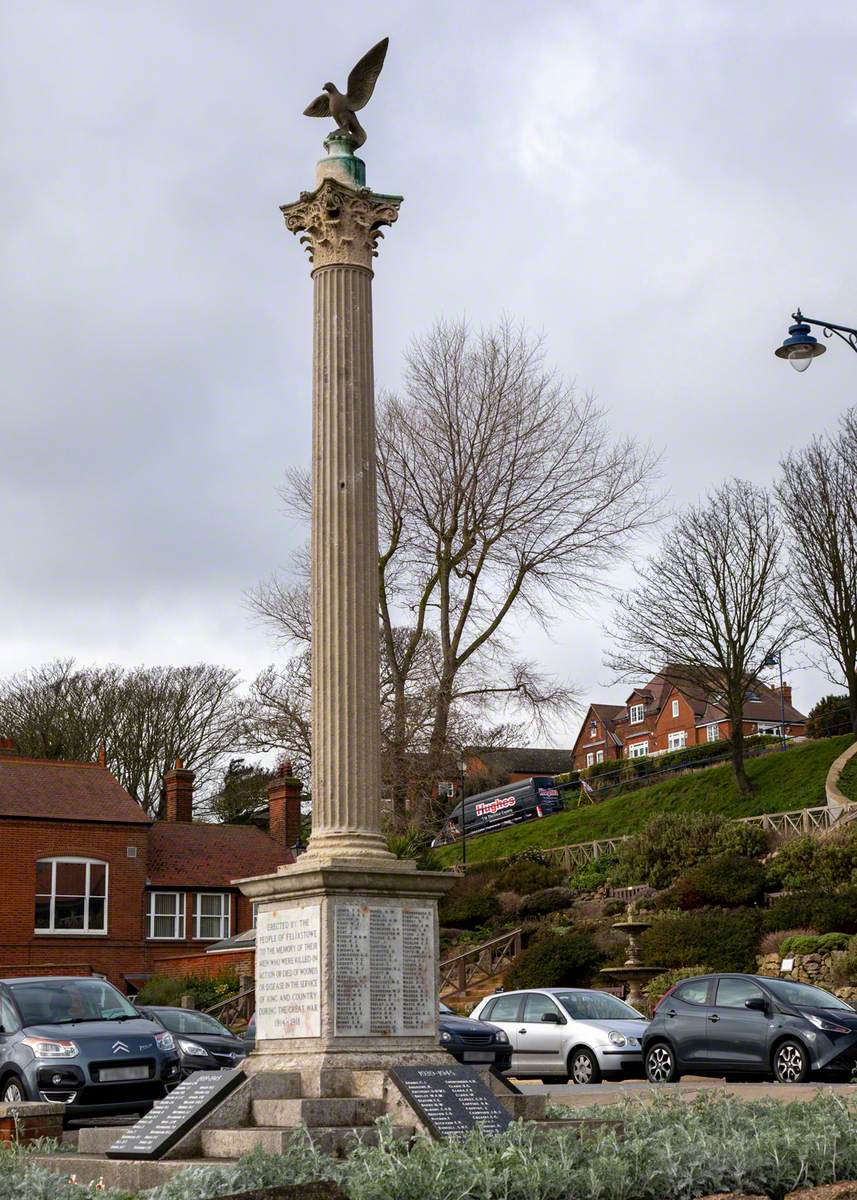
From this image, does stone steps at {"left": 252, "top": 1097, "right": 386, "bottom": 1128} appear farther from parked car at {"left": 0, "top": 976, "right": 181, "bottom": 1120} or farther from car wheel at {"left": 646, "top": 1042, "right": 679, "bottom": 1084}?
car wheel at {"left": 646, "top": 1042, "right": 679, "bottom": 1084}

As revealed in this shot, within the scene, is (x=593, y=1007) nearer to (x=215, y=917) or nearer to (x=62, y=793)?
(x=62, y=793)

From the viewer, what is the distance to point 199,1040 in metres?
18.7

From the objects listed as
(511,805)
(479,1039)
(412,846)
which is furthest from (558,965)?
(511,805)

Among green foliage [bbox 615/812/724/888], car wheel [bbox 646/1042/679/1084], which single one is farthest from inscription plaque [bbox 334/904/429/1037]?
green foliage [bbox 615/812/724/888]

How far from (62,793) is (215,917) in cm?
666

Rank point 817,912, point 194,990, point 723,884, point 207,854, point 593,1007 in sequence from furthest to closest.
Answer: point 207,854, point 194,990, point 723,884, point 817,912, point 593,1007

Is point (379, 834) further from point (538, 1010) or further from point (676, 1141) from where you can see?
point (538, 1010)

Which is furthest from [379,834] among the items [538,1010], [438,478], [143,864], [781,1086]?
[143,864]

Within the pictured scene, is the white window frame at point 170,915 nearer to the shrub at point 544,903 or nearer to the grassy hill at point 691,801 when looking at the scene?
the grassy hill at point 691,801

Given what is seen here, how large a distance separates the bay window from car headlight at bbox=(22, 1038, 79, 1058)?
93.1 feet

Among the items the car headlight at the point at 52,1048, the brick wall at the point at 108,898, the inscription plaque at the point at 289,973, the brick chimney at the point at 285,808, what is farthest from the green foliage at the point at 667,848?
the inscription plaque at the point at 289,973

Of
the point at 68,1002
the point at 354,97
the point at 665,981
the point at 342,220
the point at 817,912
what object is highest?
the point at 354,97

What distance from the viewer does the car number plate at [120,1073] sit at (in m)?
14.6

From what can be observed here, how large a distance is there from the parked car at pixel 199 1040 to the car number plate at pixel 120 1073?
230 cm
